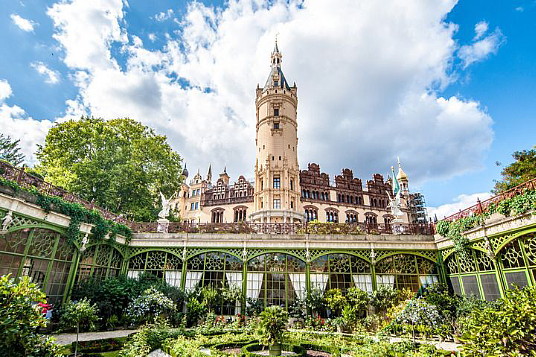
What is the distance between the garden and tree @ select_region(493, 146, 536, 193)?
50.2 ft

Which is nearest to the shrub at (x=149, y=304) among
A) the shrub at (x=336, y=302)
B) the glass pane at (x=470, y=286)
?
the shrub at (x=336, y=302)

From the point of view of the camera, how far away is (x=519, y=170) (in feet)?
73.7

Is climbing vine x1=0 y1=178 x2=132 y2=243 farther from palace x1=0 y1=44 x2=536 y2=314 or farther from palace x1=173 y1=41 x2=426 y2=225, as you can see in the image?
palace x1=173 y1=41 x2=426 y2=225

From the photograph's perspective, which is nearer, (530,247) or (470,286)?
(530,247)

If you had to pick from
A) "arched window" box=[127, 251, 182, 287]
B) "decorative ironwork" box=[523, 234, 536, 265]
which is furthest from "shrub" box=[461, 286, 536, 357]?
"arched window" box=[127, 251, 182, 287]

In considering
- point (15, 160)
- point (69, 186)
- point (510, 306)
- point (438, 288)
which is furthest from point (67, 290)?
point (15, 160)

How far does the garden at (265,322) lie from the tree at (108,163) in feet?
28.5

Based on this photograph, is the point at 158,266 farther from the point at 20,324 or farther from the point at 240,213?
the point at 240,213

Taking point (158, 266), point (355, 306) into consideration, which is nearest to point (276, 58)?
point (158, 266)

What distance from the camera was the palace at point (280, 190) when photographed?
35.0 m

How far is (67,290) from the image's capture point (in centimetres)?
1152

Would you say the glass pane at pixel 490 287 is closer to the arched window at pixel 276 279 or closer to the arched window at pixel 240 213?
the arched window at pixel 276 279

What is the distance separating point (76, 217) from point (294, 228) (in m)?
9.98

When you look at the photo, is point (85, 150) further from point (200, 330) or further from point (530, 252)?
point (530, 252)
